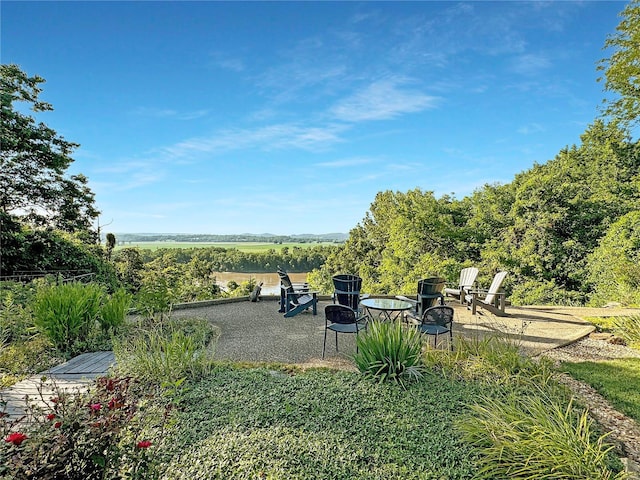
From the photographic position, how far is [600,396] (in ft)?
11.5

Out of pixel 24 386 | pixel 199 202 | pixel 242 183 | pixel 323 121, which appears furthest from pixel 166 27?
pixel 199 202

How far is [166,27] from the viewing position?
24.7ft

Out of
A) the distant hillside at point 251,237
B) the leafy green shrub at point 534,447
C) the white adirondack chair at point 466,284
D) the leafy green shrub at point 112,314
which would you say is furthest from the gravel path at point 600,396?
the distant hillside at point 251,237

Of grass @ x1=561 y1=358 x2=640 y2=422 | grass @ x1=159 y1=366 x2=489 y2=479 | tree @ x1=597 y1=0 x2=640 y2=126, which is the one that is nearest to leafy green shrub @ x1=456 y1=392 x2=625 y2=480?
grass @ x1=159 y1=366 x2=489 y2=479

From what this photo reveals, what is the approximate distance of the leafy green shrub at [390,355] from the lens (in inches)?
135

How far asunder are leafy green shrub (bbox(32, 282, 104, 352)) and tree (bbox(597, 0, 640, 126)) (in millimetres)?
Result: 15016

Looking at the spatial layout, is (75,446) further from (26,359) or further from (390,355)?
(26,359)

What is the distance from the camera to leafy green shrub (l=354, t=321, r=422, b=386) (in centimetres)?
342

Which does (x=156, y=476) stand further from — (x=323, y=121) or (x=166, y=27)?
(x=323, y=121)

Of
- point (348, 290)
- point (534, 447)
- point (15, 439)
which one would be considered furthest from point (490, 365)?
point (15, 439)

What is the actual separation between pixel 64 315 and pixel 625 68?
606 inches

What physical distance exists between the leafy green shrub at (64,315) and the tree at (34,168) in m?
9.37

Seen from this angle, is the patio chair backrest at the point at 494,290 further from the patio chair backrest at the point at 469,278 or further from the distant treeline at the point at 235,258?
the distant treeline at the point at 235,258

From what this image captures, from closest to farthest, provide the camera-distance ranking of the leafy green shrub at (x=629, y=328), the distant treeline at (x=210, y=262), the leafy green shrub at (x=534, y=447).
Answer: the leafy green shrub at (x=534, y=447) < the leafy green shrub at (x=629, y=328) < the distant treeline at (x=210, y=262)
